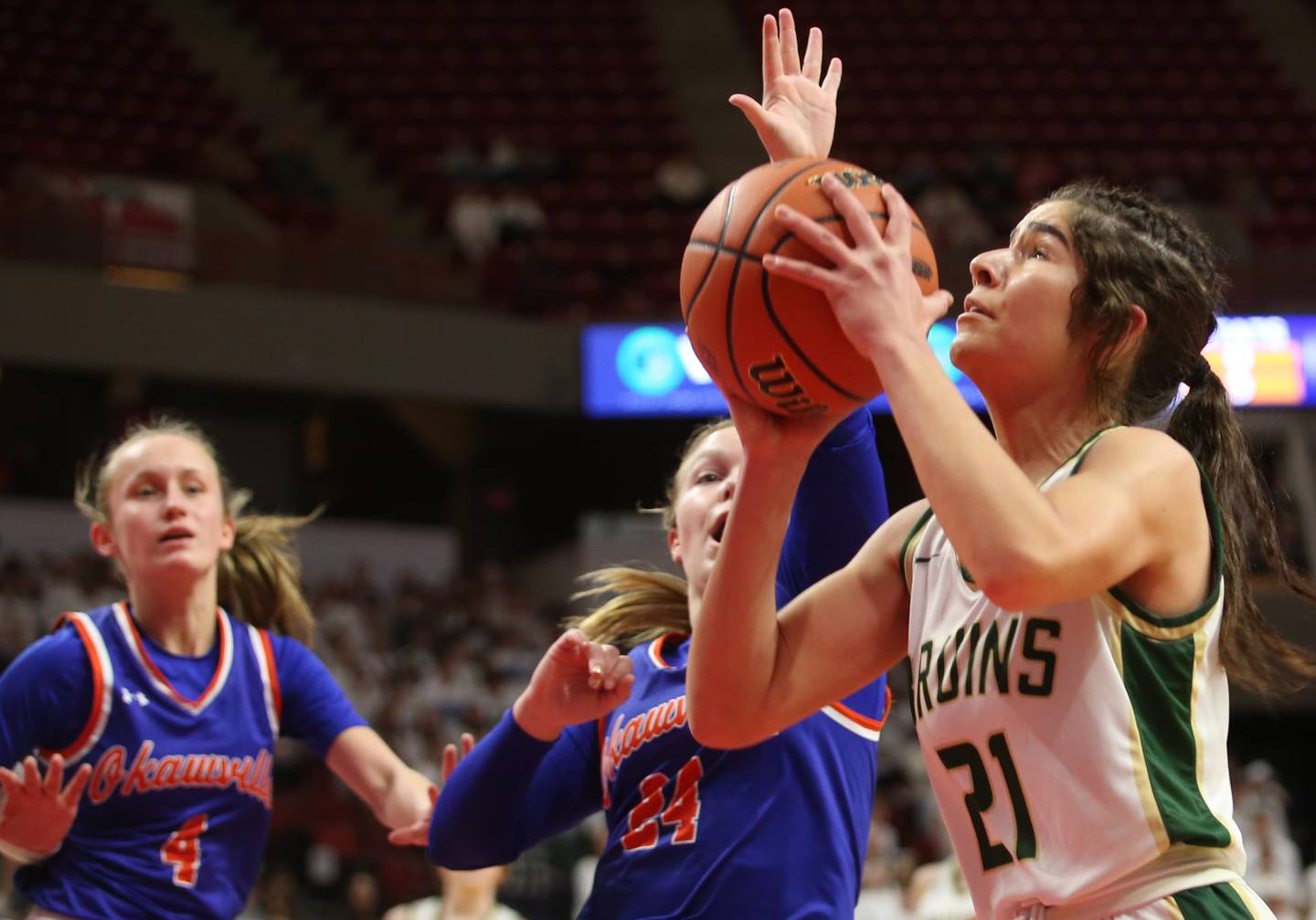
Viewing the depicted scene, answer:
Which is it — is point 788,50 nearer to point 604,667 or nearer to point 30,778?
point 604,667

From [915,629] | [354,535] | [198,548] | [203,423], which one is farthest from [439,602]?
[915,629]

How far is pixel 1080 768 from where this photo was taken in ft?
6.08

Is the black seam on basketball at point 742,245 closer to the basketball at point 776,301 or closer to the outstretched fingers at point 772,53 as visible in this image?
the basketball at point 776,301

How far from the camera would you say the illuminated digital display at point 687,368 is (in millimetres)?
12805

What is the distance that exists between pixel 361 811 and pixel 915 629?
7.12 metres

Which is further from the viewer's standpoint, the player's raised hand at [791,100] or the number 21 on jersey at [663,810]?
the number 21 on jersey at [663,810]

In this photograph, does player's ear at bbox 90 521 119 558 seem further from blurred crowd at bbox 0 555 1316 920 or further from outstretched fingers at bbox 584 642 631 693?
blurred crowd at bbox 0 555 1316 920

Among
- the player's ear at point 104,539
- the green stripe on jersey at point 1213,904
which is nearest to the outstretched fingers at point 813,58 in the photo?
the green stripe on jersey at point 1213,904

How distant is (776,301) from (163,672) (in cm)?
218

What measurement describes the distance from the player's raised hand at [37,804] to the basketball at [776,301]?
5.70ft

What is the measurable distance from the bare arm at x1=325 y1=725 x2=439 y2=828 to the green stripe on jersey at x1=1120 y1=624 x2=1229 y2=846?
6.46 ft

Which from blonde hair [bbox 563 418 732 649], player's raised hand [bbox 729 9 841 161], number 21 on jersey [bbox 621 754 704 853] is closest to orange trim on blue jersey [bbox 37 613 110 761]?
blonde hair [bbox 563 418 732 649]

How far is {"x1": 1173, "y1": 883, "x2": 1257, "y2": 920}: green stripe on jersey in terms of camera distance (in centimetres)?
178

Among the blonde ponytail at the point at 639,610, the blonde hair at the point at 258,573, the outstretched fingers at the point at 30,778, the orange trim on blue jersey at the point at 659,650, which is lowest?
the outstretched fingers at the point at 30,778
